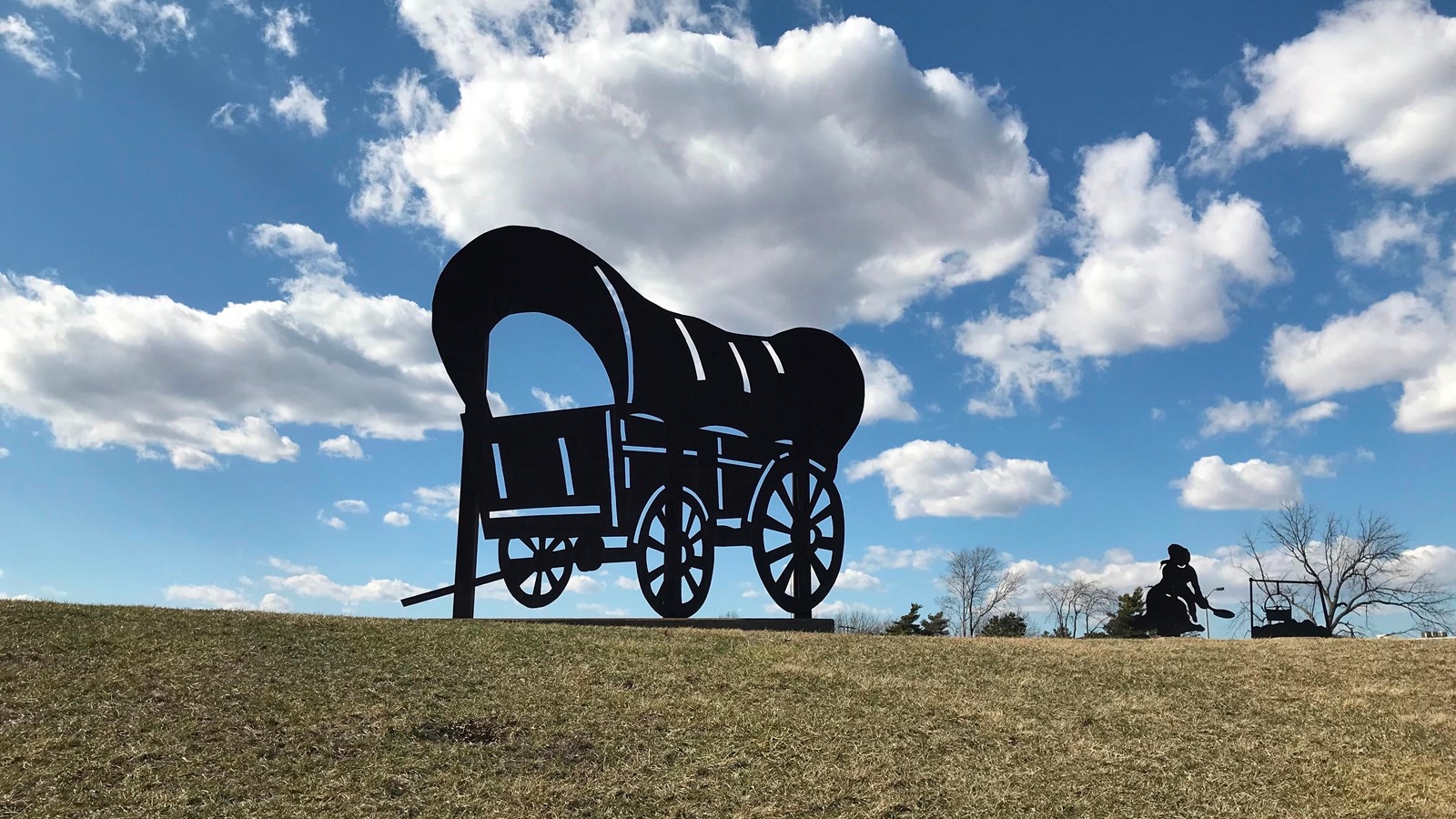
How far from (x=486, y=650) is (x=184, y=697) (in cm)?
335

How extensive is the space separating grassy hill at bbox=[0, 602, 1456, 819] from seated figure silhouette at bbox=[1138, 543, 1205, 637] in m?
3.85

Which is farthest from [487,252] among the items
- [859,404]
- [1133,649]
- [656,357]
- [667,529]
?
[1133,649]

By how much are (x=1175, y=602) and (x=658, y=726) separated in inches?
454

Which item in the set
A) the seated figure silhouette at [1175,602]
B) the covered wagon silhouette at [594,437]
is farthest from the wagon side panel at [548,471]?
the seated figure silhouette at [1175,602]

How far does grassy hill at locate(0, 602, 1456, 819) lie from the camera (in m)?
8.80

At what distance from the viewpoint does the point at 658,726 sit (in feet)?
33.6

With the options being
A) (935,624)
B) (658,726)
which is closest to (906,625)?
(935,624)

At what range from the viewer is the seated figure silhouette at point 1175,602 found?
18.3 metres

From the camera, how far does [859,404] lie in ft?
69.6

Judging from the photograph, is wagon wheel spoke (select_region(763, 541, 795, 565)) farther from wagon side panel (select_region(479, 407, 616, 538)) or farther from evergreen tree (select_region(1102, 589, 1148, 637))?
evergreen tree (select_region(1102, 589, 1148, 637))

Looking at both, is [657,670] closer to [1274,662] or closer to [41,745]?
[41,745]

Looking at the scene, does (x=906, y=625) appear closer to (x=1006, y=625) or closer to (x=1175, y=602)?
(x=1006, y=625)

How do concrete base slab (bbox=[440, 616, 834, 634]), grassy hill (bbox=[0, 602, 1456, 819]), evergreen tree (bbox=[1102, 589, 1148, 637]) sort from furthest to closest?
1. evergreen tree (bbox=[1102, 589, 1148, 637])
2. concrete base slab (bbox=[440, 616, 834, 634])
3. grassy hill (bbox=[0, 602, 1456, 819])

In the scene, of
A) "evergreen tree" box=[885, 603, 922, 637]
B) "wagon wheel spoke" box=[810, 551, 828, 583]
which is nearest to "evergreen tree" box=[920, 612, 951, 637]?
"evergreen tree" box=[885, 603, 922, 637]
